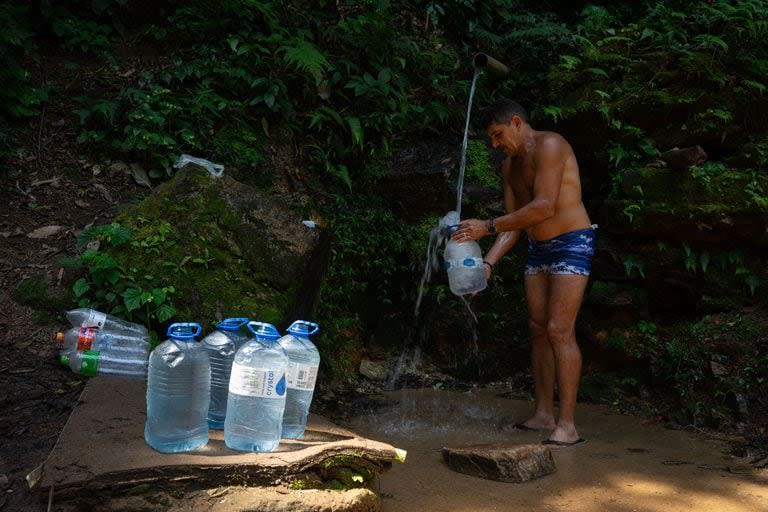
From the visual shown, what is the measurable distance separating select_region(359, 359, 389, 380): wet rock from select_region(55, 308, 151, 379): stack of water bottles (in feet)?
7.92

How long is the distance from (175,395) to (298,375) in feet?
1.73

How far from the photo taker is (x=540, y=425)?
4535mm

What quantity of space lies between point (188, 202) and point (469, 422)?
2.69 metres

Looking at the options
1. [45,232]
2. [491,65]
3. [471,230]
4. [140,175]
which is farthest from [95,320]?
[491,65]

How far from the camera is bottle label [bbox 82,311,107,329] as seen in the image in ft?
12.6

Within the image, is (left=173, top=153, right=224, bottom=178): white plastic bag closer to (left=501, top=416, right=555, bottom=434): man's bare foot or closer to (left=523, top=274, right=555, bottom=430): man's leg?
(left=523, top=274, right=555, bottom=430): man's leg

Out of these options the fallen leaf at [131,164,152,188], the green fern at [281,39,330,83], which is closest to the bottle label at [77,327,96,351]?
the fallen leaf at [131,164,152,188]

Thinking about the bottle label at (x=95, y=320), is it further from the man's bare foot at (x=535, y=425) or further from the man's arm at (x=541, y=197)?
the man's bare foot at (x=535, y=425)

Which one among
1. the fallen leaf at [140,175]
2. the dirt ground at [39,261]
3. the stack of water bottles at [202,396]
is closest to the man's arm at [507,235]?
the stack of water bottles at [202,396]

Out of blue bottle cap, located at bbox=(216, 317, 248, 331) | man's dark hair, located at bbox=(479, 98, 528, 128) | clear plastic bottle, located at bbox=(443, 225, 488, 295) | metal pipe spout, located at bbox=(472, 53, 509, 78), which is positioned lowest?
blue bottle cap, located at bbox=(216, 317, 248, 331)

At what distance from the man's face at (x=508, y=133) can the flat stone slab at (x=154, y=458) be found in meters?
Answer: 2.46

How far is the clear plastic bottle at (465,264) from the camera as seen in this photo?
4.58 m

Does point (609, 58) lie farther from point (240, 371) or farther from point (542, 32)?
point (240, 371)

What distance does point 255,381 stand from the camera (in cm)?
246
